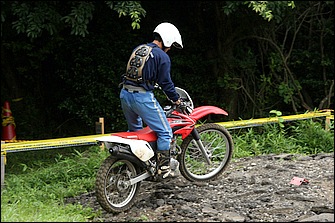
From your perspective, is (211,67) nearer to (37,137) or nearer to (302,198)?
(37,137)

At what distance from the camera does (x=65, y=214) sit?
548cm

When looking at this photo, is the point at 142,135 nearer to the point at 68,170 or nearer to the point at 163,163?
the point at 163,163

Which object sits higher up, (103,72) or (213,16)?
(213,16)

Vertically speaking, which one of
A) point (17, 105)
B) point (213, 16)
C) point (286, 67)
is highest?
point (213, 16)

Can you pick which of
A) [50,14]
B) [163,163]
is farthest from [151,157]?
[50,14]

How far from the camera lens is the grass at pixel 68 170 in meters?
5.53

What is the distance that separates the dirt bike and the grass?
1.09ft

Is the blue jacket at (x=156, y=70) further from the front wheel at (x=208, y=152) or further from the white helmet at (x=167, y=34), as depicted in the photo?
the front wheel at (x=208, y=152)

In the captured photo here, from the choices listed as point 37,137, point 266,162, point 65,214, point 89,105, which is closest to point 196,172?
point 266,162

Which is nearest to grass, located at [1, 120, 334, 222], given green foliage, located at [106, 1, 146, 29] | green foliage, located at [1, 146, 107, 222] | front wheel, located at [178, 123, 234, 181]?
green foliage, located at [1, 146, 107, 222]

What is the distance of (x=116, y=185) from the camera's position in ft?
18.9

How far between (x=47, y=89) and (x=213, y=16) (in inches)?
138

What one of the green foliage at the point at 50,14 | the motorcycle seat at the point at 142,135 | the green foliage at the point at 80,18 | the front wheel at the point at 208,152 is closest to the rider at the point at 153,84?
the motorcycle seat at the point at 142,135

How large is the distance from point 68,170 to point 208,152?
1687mm
